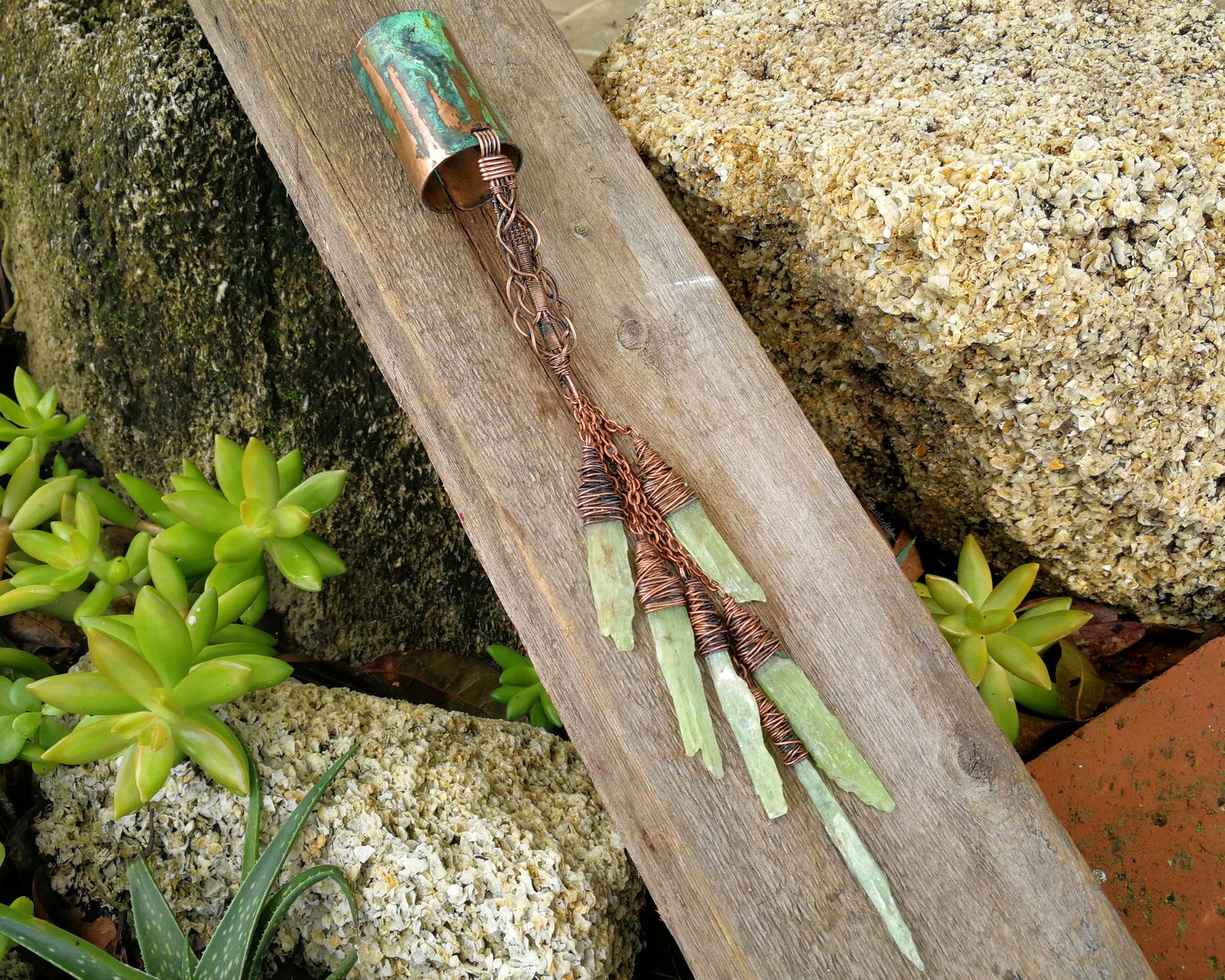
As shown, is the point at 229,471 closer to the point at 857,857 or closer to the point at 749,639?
the point at 749,639

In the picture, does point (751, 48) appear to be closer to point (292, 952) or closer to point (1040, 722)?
point (1040, 722)

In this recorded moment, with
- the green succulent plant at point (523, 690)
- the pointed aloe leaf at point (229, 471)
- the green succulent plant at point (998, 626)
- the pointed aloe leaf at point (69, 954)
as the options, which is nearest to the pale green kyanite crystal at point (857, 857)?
the green succulent plant at point (998, 626)

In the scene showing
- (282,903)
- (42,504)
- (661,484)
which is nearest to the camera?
(282,903)

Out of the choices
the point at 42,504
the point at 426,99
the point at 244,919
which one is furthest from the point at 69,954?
the point at 426,99

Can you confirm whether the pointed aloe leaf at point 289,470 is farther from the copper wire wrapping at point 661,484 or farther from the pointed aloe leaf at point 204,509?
the copper wire wrapping at point 661,484

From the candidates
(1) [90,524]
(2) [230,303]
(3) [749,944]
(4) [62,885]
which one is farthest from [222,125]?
(3) [749,944]

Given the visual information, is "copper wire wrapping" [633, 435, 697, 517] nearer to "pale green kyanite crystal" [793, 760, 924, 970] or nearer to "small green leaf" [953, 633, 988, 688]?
"pale green kyanite crystal" [793, 760, 924, 970]
